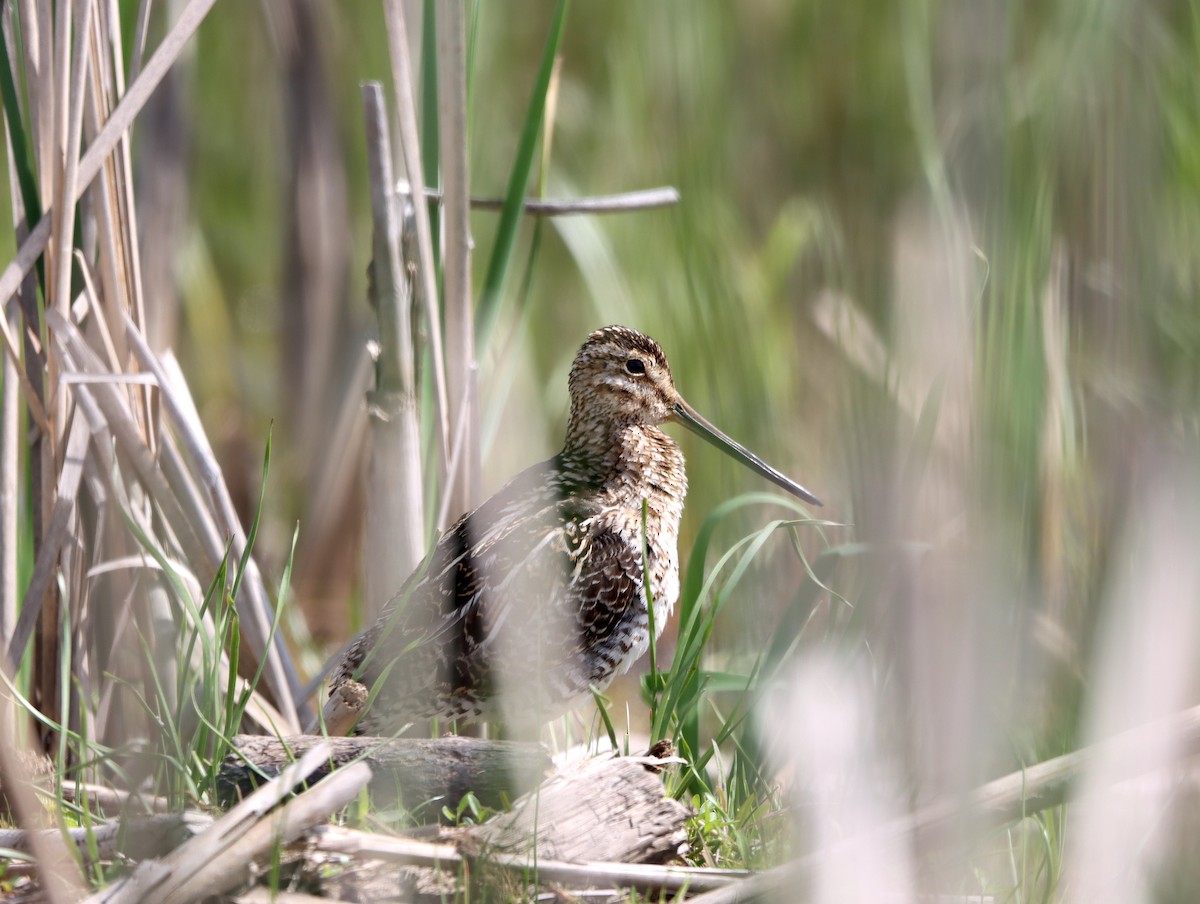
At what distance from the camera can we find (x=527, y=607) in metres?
2.82

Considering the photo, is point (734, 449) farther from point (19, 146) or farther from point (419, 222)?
point (19, 146)

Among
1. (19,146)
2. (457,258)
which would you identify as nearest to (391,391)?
(457,258)

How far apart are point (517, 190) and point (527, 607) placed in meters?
0.91

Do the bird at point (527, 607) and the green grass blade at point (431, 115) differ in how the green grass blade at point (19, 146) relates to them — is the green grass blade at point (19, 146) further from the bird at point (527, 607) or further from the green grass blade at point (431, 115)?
the bird at point (527, 607)

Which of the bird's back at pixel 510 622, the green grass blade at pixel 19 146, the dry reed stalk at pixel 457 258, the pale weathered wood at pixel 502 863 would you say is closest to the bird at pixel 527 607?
the bird's back at pixel 510 622

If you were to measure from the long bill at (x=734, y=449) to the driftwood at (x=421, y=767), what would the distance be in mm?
704

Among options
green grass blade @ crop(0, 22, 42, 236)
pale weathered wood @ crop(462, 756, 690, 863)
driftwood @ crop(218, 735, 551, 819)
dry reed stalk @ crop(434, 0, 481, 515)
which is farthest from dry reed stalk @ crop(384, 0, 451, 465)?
pale weathered wood @ crop(462, 756, 690, 863)

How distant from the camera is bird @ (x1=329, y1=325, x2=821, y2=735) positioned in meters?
2.75

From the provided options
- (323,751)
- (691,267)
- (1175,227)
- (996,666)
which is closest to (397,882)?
(323,751)

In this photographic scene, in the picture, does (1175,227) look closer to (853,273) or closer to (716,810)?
(853,273)

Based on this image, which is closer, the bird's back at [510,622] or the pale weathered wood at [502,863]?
the pale weathered wood at [502,863]

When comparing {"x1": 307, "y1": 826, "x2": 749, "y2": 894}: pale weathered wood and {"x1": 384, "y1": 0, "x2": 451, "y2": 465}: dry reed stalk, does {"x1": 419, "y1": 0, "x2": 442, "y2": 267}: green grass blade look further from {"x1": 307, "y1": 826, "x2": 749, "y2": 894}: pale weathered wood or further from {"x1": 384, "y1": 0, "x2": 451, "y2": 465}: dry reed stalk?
{"x1": 307, "y1": 826, "x2": 749, "y2": 894}: pale weathered wood

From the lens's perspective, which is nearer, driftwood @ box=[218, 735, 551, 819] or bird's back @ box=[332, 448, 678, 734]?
driftwood @ box=[218, 735, 551, 819]

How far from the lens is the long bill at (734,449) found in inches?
103
